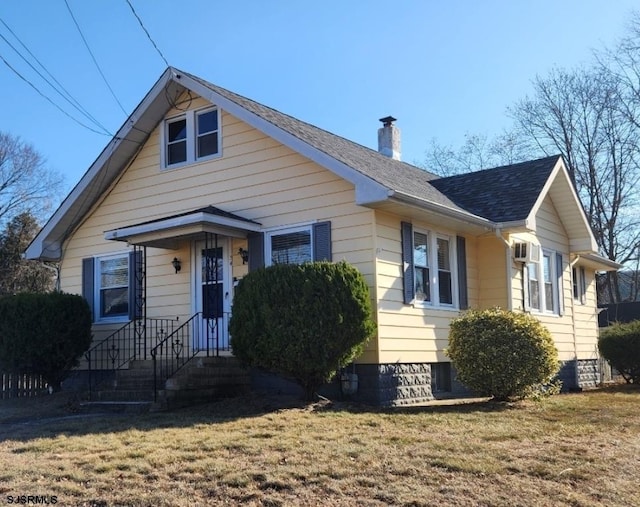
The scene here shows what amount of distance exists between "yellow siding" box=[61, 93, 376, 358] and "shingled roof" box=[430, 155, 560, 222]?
3.56 metres

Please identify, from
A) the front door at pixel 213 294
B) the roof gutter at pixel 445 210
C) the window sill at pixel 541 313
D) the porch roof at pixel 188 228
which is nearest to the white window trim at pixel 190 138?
the porch roof at pixel 188 228

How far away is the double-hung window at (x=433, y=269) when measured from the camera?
12.3m

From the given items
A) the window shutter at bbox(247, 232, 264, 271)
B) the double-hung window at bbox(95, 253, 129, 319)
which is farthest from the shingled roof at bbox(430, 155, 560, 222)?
the double-hung window at bbox(95, 253, 129, 319)

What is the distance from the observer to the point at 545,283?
1627 centimetres

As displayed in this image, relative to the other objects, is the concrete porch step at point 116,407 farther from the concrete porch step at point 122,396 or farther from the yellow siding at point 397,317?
the yellow siding at point 397,317

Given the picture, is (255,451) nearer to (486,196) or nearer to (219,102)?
(219,102)

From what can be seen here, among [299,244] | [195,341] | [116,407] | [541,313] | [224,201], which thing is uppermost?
[224,201]

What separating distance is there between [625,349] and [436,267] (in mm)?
6296

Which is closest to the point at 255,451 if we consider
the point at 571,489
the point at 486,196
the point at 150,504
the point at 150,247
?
the point at 150,504

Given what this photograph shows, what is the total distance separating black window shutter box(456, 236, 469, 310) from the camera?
13.8m

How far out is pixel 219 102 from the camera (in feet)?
43.7

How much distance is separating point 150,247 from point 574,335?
10.2 m

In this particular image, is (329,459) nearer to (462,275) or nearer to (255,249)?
(255,249)

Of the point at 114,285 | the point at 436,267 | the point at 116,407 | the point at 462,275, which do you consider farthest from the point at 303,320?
the point at 114,285
